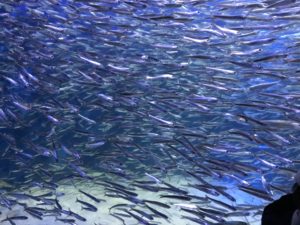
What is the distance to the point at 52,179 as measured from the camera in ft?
22.8

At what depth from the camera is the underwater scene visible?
4.63m

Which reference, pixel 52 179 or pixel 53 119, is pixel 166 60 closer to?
pixel 53 119

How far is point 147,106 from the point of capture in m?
5.78

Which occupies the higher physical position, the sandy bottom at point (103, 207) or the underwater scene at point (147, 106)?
the underwater scene at point (147, 106)

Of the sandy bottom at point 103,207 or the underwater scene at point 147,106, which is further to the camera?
the sandy bottom at point 103,207

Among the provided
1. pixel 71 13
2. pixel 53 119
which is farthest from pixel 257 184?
pixel 71 13

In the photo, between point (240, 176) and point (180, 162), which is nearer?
point (240, 176)

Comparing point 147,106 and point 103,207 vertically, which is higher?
point 147,106

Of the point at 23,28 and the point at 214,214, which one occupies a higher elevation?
the point at 23,28

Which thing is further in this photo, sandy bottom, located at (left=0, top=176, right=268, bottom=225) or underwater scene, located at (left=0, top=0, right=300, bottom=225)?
sandy bottom, located at (left=0, top=176, right=268, bottom=225)

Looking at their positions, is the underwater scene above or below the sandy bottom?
above

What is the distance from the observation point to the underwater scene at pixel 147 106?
4.63m

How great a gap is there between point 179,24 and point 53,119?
208 cm

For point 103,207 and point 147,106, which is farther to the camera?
point 103,207
